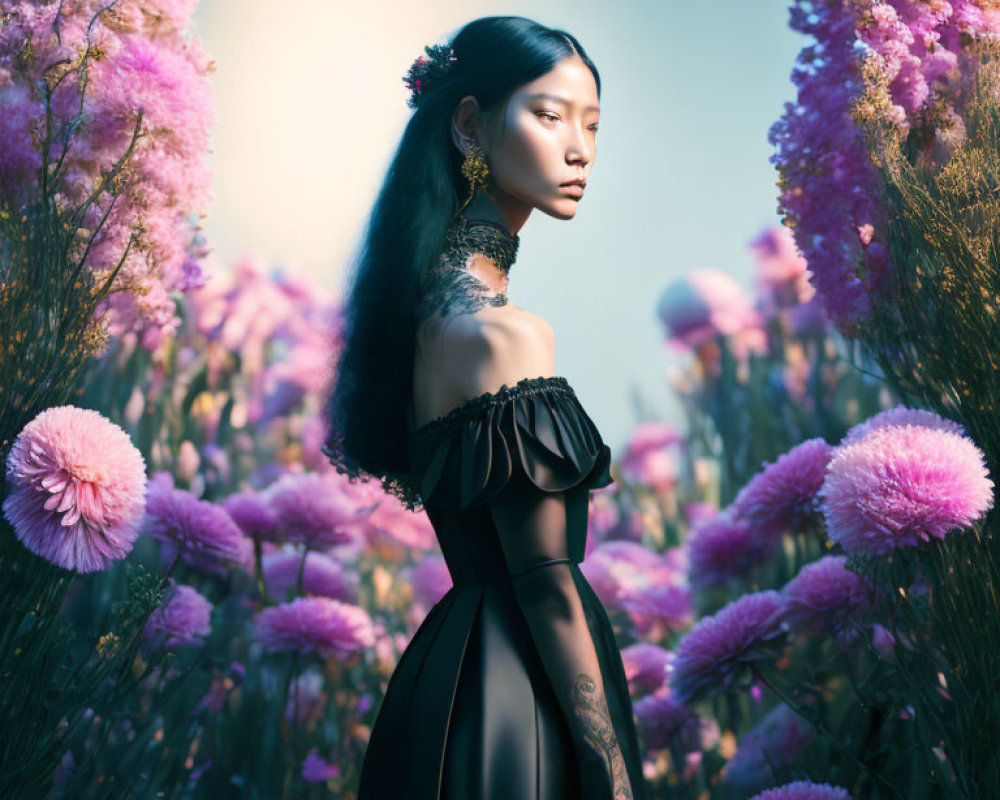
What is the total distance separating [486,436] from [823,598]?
2.09 ft

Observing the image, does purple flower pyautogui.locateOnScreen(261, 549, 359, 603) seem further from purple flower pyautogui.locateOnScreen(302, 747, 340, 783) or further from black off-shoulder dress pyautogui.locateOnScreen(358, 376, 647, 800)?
black off-shoulder dress pyautogui.locateOnScreen(358, 376, 647, 800)

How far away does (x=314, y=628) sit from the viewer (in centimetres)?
161

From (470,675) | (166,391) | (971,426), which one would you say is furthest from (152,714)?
(971,426)

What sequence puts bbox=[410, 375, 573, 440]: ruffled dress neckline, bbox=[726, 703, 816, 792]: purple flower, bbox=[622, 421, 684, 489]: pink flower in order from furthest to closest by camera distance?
bbox=[622, 421, 684, 489]: pink flower → bbox=[726, 703, 816, 792]: purple flower → bbox=[410, 375, 573, 440]: ruffled dress neckline

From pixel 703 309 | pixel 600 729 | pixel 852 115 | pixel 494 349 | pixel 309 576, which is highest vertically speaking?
pixel 703 309

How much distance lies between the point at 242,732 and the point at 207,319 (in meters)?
1.12

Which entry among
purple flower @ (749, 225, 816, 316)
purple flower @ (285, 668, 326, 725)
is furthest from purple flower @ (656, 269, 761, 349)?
purple flower @ (285, 668, 326, 725)

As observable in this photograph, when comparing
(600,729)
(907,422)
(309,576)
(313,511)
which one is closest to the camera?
(600,729)

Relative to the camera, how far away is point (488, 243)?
120cm

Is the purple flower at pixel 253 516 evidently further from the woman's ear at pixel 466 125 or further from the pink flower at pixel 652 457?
the pink flower at pixel 652 457

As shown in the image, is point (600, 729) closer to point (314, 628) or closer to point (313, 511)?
point (314, 628)

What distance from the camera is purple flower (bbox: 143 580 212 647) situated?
1473mm

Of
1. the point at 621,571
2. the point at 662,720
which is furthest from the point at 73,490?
the point at 621,571

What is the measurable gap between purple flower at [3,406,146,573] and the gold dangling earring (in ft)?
1.65
